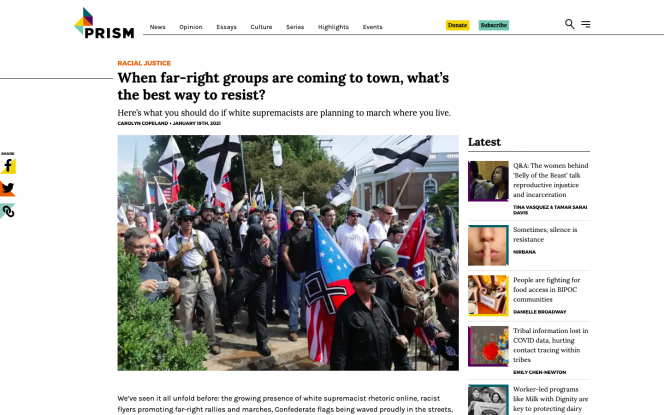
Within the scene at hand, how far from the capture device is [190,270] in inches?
232

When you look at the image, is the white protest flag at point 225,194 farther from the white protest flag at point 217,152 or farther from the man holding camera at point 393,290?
the man holding camera at point 393,290

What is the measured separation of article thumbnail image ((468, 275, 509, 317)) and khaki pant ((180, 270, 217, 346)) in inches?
136

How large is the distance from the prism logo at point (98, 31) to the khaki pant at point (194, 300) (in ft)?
9.92

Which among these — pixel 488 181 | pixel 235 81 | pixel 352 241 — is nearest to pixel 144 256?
pixel 235 81

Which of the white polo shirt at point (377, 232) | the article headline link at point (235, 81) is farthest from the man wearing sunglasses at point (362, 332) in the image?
the white polo shirt at point (377, 232)

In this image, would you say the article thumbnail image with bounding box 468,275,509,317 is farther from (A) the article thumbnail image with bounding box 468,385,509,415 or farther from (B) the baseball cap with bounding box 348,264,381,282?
(B) the baseball cap with bounding box 348,264,381,282

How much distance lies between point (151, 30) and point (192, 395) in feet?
11.3

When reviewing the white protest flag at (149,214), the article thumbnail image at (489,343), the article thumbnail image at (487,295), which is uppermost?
the white protest flag at (149,214)

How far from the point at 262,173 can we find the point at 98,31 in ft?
45.0

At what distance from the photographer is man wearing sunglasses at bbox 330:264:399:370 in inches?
154

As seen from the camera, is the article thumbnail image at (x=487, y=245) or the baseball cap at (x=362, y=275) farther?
the article thumbnail image at (x=487, y=245)

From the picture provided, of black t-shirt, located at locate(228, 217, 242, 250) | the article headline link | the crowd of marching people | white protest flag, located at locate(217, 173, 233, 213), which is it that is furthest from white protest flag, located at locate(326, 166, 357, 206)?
the article headline link

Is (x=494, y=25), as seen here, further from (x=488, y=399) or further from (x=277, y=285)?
(x=277, y=285)

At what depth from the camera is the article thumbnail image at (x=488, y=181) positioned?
4234 mm
